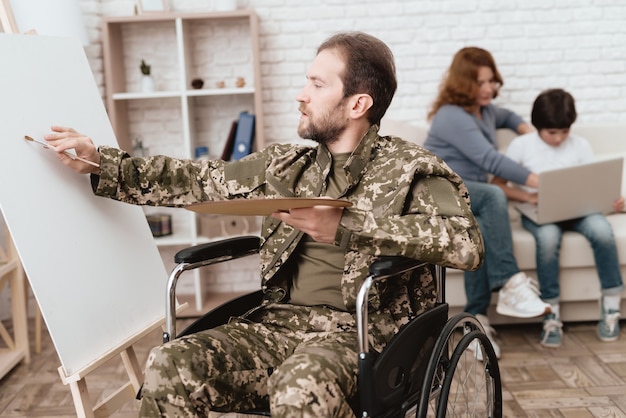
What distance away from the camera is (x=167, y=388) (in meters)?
1.46

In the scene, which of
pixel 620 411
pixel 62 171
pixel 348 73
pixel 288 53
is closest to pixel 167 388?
pixel 62 171

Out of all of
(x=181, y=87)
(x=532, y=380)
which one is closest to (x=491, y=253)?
(x=532, y=380)

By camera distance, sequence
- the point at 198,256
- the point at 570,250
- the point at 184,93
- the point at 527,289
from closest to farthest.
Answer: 1. the point at 198,256
2. the point at 527,289
3. the point at 570,250
4. the point at 184,93

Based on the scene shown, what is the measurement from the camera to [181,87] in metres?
3.39

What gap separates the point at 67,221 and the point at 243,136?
1822 millimetres

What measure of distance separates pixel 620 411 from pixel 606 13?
2036mm

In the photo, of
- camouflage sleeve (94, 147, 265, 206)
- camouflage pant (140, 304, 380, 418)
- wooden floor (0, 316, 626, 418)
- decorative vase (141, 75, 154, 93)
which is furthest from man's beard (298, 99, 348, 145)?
decorative vase (141, 75, 154, 93)

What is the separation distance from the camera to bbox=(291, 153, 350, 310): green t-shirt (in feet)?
5.57

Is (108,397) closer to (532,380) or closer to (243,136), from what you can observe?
(532,380)

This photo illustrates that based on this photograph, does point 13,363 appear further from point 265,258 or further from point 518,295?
point 518,295

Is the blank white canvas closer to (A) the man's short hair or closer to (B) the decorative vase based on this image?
(A) the man's short hair

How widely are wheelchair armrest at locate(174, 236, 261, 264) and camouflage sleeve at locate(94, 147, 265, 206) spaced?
110 mm

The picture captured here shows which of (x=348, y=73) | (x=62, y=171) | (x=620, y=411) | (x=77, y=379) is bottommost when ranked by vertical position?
(x=620, y=411)

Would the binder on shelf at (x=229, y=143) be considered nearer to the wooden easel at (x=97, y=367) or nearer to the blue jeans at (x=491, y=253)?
the blue jeans at (x=491, y=253)
